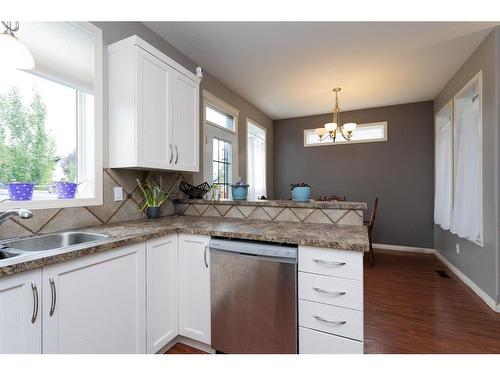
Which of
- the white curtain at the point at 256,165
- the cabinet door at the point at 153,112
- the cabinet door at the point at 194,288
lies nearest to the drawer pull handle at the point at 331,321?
the cabinet door at the point at 194,288

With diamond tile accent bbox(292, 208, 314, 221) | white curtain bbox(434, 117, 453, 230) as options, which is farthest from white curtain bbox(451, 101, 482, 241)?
diamond tile accent bbox(292, 208, 314, 221)

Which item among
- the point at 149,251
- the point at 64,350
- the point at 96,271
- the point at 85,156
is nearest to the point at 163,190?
the point at 85,156

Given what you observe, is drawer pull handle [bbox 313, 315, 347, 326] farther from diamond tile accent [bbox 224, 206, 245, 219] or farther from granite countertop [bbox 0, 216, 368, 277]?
diamond tile accent [bbox 224, 206, 245, 219]

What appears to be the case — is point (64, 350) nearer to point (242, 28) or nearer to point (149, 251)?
point (149, 251)

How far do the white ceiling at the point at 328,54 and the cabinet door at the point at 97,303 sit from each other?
2189mm

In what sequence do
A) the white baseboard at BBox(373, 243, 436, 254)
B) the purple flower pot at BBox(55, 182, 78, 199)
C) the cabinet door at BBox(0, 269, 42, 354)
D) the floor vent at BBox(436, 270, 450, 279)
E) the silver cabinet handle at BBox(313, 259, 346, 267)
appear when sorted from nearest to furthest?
the cabinet door at BBox(0, 269, 42, 354)
the silver cabinet handle at BBox(313, 259, 346, 267)
the purple flower pot at BBox(55, 182, 78, 199)
the floor vent at BBox(436, 270, 450, 279)
the white baseboard at BBox(373, 243, 436, 254)

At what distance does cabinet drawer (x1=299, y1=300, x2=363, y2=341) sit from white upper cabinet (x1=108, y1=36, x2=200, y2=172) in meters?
1.48

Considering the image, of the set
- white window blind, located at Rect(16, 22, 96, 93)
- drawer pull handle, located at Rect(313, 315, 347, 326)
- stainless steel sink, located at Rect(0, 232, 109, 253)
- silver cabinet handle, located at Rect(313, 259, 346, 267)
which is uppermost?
white window blind, located at Rect(16, 22, 96, 93)

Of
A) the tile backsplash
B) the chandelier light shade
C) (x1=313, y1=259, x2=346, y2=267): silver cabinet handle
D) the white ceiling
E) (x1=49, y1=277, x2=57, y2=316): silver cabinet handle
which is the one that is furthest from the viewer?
the white ceiling

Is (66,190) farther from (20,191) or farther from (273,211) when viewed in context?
(273,211)

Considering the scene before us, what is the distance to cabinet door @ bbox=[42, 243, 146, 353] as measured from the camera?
1021mm

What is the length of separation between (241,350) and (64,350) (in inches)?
37.3

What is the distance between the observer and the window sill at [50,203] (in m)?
1.34

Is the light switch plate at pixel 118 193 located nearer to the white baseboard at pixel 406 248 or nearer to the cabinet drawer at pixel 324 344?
the cabinet drawer at pixel 324 344
